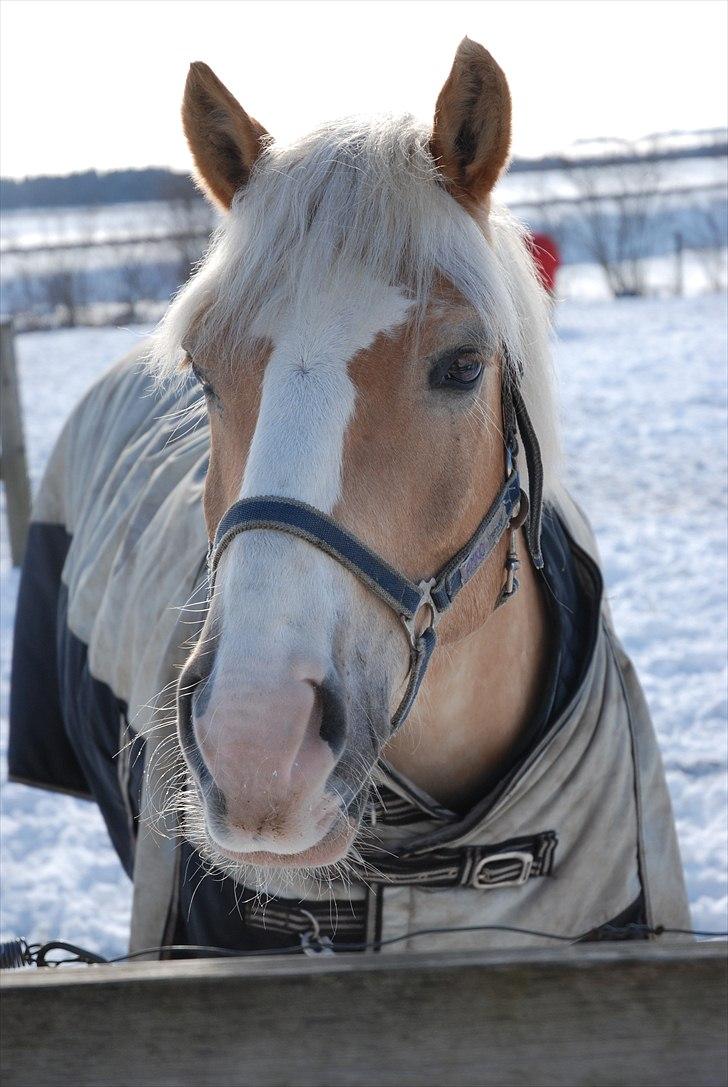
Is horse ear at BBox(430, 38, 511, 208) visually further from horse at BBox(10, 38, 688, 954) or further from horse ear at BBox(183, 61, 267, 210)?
horse ear at BBox(183, 61, 267, 210)

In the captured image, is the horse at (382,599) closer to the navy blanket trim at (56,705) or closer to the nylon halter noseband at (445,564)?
the nylon halter noseband at (445,564)

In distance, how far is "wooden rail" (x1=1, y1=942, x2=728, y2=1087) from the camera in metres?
0.92

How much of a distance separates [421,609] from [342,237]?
57cm

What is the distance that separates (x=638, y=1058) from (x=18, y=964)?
1052 mm

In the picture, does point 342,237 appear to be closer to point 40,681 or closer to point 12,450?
point 40,681

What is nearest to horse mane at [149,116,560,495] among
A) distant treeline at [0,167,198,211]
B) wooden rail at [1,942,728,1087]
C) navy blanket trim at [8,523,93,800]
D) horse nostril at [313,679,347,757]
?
horse nostril at [313,679,347,757]

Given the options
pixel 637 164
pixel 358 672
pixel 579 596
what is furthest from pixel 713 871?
pixel 637 164

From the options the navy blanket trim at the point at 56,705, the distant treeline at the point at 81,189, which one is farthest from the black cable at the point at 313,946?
the distant treeline at the point at 81,189

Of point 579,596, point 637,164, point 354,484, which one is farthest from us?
point 637,164

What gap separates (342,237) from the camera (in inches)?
57.2

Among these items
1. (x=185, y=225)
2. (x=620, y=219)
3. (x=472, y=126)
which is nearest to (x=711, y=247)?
(x=620, y=219)

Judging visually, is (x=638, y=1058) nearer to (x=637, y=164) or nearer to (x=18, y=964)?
(x=18, y=964)

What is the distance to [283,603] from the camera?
1.20 meters

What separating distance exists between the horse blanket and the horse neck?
0.16 ft
